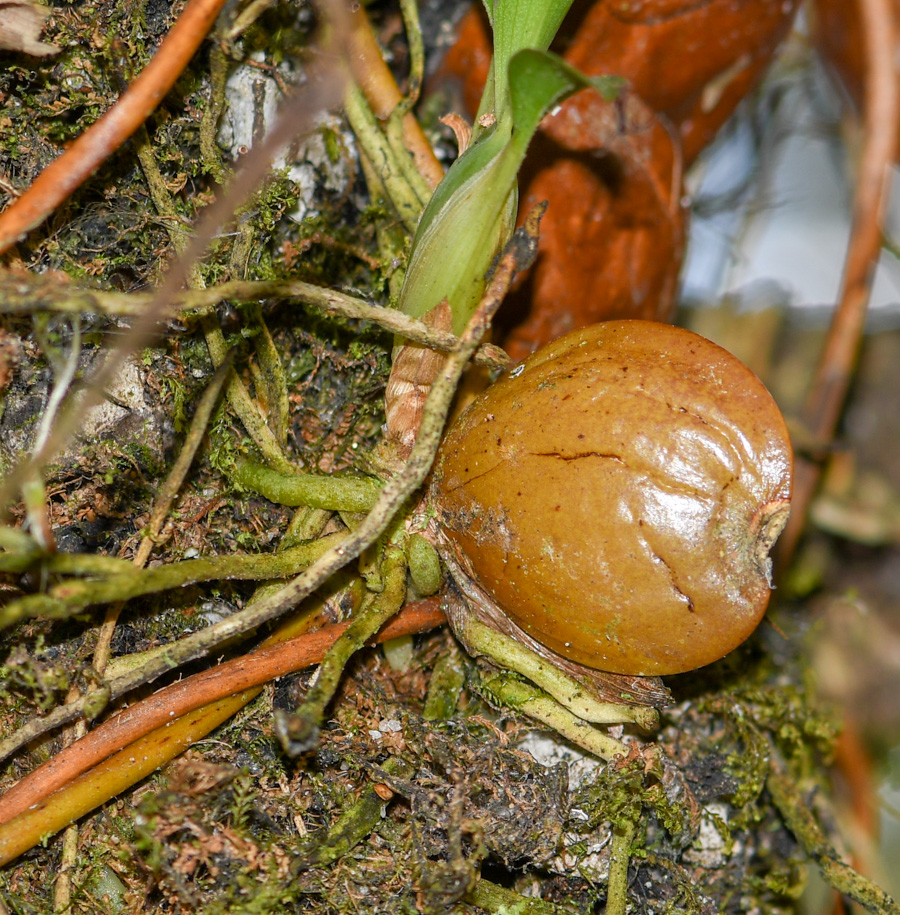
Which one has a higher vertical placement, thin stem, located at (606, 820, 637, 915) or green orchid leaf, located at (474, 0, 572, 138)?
green orchid leaf, located at (474, 0, 572, 138)

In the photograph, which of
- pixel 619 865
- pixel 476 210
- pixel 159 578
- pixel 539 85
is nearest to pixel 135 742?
pixel 159 578

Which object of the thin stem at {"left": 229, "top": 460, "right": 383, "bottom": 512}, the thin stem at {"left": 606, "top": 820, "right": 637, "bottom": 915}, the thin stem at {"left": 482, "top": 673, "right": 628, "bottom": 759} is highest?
the thin stem at {"left": 229, "top": 460, "right": 383, "bottom": 512}

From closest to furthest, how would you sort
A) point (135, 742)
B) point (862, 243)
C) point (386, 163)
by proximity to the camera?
point (135, 742), point (386, 163), point (862, 243)

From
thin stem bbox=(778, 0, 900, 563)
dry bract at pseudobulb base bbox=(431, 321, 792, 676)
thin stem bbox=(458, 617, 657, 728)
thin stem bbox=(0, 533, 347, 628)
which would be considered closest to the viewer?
thin stem bbox=(0, 533, 347, 628)

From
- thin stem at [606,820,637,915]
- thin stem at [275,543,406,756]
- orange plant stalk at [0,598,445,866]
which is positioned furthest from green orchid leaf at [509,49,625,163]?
thin stem at [606,820,637,915]

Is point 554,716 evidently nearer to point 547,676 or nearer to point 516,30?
point 547,676

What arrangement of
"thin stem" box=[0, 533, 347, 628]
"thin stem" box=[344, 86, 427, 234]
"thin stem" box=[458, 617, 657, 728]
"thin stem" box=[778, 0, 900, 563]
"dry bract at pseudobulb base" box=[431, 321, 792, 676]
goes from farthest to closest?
"thin stem" box=[778, 0, 900, 563] → "thin stem" box=[344, 86, 427, 234] → "thin stem" box=[458, 617, 657, 728] → "dry bract at pseudobulb base" box=[431, 321, 792, 676] → "thin stem" box=[0, 533, 347, 628]

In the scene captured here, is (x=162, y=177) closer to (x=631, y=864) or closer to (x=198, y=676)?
(x=198, y=676)

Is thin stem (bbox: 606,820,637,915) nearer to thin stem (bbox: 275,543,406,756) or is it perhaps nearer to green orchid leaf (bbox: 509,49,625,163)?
thin stem (bbox: 275,543,406,756)
